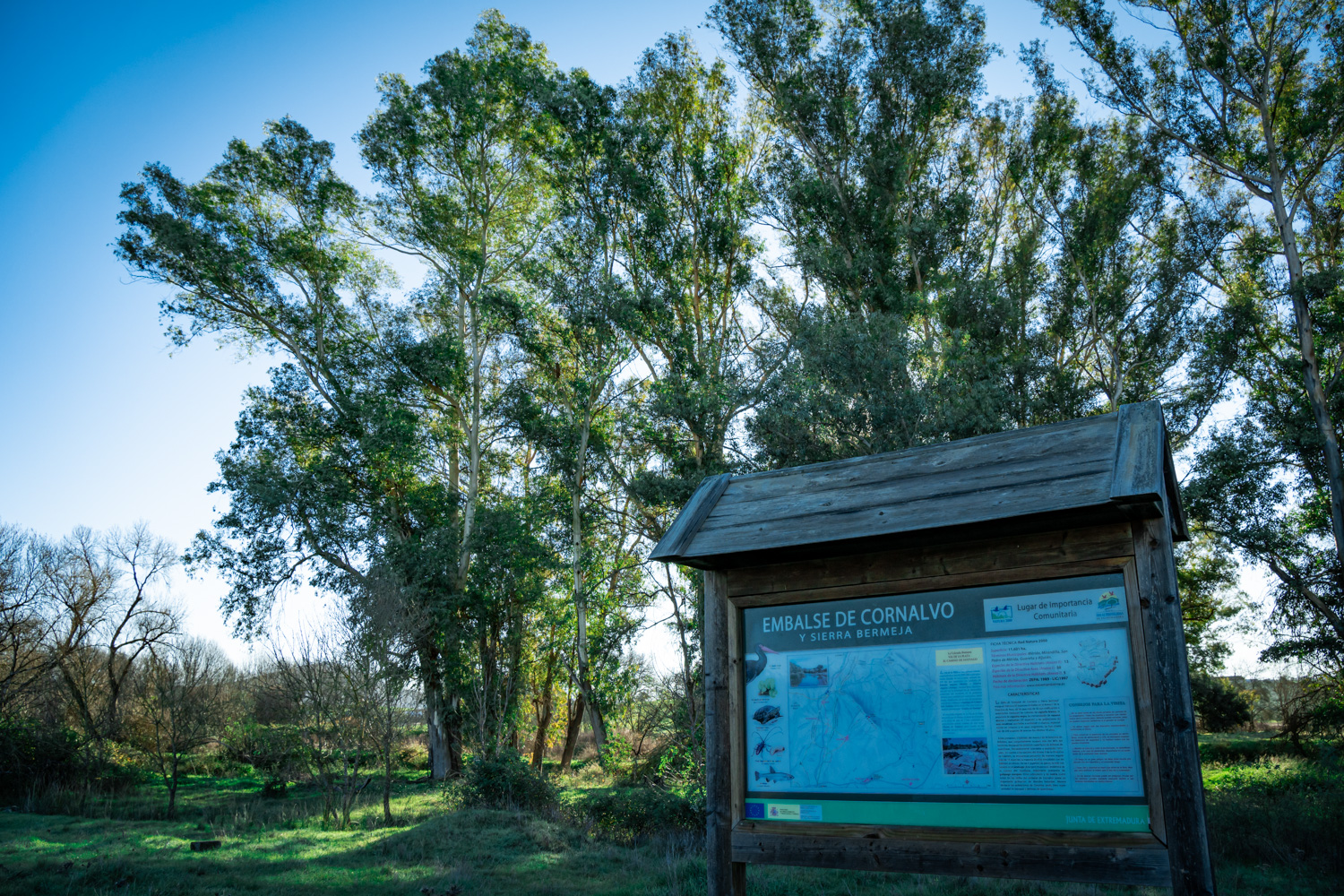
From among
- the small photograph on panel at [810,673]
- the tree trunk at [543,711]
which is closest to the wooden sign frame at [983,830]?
the small photograph on panel at [810,673]

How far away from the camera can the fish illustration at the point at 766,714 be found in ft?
16.8

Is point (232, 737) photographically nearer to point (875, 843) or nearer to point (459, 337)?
point (459, 337)

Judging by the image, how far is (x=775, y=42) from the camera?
20781 millimetres

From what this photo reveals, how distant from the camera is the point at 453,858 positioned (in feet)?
35.1

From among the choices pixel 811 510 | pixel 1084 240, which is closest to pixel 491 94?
pixel 1084 240

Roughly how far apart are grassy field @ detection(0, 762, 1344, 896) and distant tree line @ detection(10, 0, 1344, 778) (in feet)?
12.4

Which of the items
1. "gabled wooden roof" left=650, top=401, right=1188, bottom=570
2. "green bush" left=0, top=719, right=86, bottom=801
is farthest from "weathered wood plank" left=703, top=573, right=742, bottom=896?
"green bush" left=0, top=719, right=86, bottom=801

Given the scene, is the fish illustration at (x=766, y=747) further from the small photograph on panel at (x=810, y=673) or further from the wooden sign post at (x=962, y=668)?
the small photograph on panel at (x=810, y=673)

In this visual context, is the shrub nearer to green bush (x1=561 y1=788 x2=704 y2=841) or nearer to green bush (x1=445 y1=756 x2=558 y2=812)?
green bush (x1=445 y1=756 x2=558 y2=812)

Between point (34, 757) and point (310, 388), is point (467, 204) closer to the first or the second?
point (310, 388)

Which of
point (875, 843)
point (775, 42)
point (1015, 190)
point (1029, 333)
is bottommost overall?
point (875, 843)

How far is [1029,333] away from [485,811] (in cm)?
1808

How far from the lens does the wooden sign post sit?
409cm

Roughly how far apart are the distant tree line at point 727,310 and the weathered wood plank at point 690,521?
33.7 ft
